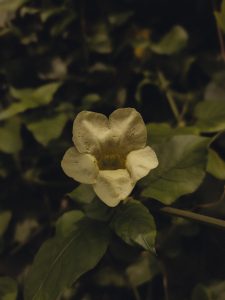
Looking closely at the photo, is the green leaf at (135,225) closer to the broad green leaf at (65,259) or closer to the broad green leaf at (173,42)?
the broad green leaf at (65,259)

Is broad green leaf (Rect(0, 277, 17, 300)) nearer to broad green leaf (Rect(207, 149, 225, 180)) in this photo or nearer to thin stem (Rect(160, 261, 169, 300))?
thin stem (Rect(160, 261, 169, 300))

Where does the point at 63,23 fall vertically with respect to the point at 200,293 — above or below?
above

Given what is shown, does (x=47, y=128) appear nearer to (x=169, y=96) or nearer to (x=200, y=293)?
(x=169, y=96)

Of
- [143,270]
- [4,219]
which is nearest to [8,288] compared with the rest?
[4,219]

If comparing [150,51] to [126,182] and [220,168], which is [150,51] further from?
[126,182]

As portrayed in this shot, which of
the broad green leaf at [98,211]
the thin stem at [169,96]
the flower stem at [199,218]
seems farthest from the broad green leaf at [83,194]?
the thin stem at [169,96]
